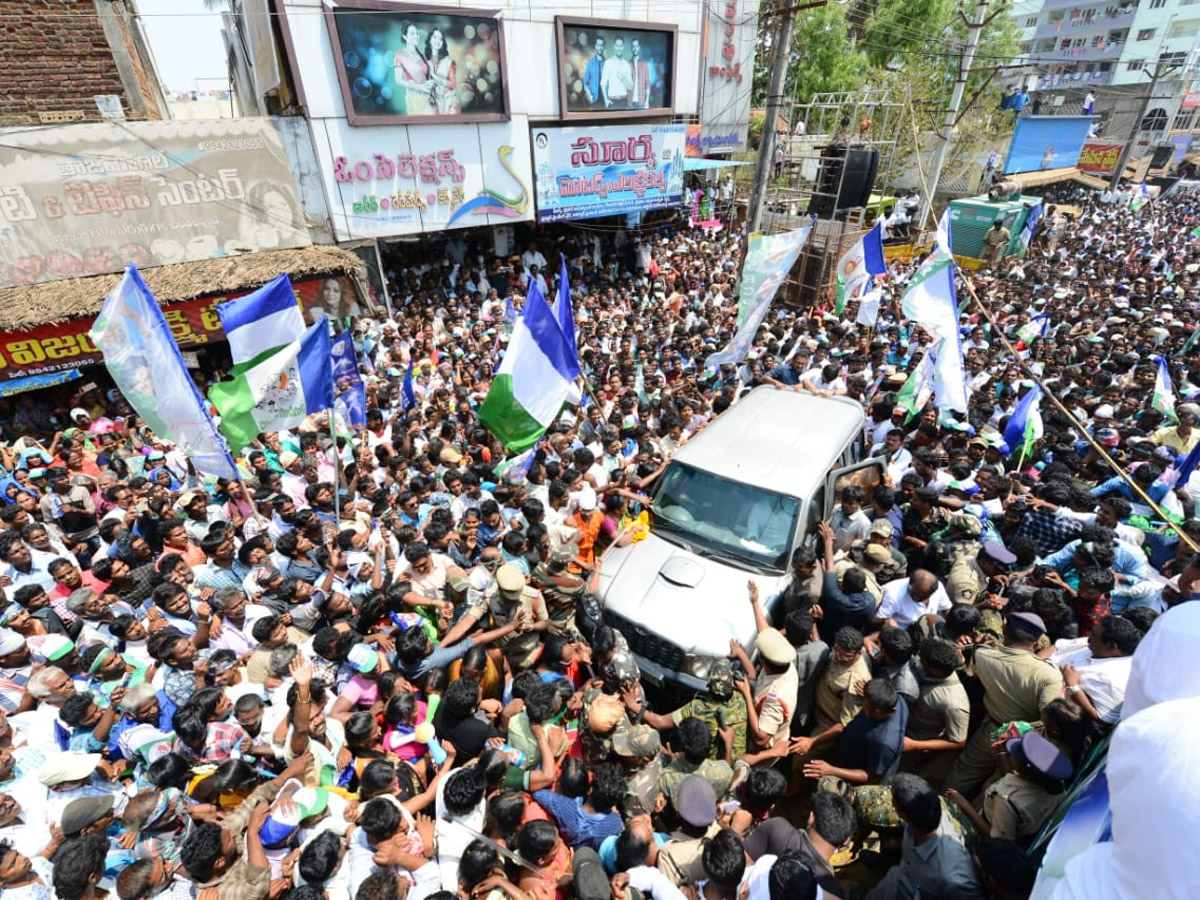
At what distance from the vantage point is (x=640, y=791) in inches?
121

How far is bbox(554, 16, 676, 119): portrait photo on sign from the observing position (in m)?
14.4

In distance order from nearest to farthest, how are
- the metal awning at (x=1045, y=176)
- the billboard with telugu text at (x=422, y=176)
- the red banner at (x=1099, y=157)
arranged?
the billboard with telugu text at (x=422, y=176) → the metal awning at (x=1045, y=176) → the red banner at (x=1099, y=157)

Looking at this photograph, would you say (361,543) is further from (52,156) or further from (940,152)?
(940,152)

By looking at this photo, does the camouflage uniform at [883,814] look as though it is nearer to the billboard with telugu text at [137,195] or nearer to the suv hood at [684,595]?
the suv hood at [684,595]

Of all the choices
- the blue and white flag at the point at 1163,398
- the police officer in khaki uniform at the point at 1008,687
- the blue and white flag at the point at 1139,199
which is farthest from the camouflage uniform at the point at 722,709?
the blue and white flag at the point at 1139,199

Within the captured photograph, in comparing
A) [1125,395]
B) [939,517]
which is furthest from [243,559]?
[1125,395]

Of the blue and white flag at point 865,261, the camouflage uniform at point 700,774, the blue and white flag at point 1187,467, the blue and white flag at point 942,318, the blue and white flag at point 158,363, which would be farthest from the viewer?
the blue and white flag at point 865,261

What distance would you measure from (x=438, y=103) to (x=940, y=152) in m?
14.1

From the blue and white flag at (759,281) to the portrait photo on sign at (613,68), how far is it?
29.5 ft

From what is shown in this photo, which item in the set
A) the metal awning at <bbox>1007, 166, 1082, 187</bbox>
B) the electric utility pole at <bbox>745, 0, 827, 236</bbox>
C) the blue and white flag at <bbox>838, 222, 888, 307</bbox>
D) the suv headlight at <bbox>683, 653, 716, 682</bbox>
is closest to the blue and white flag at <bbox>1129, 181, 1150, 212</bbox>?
the metal awning at <bbox>1007, 166, 1082, 187</bbox>

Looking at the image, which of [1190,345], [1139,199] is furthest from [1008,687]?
[1139,199]

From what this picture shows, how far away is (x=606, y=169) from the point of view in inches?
633

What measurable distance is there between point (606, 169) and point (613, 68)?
240 cm

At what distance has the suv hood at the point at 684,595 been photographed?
4352 mm
